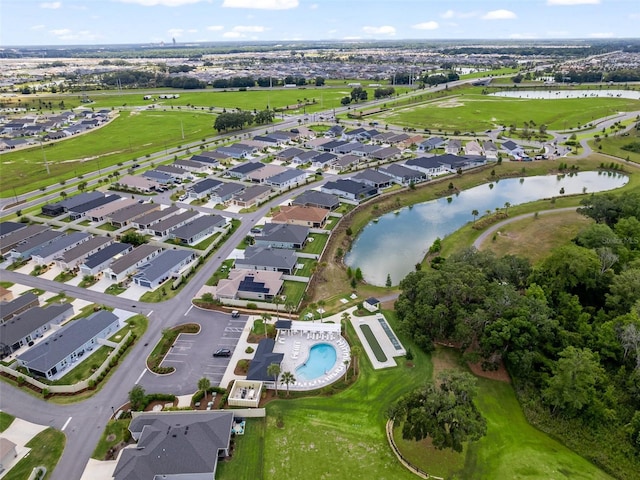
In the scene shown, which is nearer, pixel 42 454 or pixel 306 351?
pixel 42 454

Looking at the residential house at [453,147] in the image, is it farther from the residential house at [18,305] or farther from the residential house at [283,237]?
the residential house at [18,305]

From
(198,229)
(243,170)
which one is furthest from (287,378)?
(243,170)

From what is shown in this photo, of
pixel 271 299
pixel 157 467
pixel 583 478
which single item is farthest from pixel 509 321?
pixel 157 467

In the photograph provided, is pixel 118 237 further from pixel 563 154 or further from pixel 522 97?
pixel 522 97

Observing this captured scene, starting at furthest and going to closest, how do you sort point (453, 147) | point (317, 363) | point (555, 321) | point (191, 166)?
point (453, 147) < point (191, 166) < point (317, 363) < point (555, 321)

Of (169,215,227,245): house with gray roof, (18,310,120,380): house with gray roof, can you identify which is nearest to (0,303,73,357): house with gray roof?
(18,310,120,380): house with gray roof

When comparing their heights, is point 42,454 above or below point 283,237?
below

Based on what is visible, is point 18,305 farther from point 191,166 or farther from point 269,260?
point 191,166
